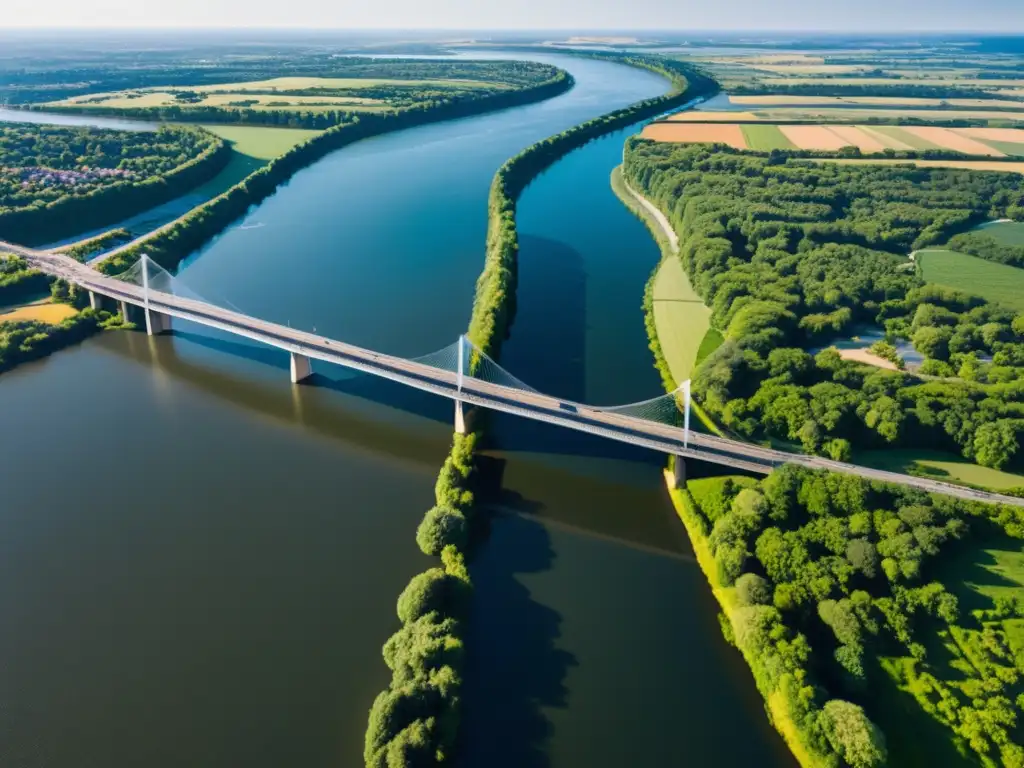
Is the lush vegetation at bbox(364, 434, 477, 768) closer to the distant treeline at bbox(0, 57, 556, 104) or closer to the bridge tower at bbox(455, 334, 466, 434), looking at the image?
the bridge tower at bbox(455, 334, 466, 434)

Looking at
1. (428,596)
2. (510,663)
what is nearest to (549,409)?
(428,596)

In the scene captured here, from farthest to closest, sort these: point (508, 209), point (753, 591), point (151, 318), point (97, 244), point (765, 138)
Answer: point (765, 138) → point (508, 209) → point (97, 244) → point (151, 318) → point (753, 591)

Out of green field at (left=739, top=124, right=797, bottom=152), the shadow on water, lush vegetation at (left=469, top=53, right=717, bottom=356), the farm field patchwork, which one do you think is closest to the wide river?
the shadow on water

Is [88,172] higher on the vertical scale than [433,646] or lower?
higher

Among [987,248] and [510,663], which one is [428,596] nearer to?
[510,663]

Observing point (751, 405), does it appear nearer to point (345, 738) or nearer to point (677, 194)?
point (345, 738)

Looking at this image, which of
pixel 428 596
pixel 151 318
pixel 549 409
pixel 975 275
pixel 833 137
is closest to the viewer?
pixel 428 596
